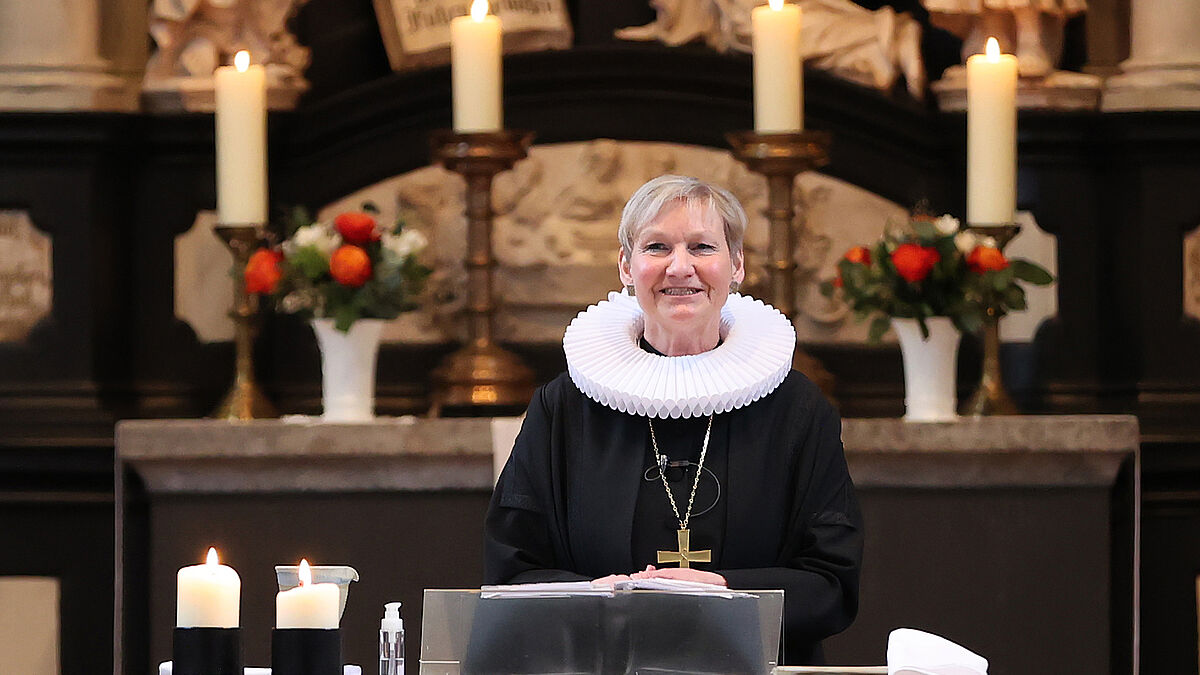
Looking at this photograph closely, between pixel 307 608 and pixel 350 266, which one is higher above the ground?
pixel 350 266

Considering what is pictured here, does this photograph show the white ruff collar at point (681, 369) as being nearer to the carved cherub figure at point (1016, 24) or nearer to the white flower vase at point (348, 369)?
the white flower vase at point (348, 369)

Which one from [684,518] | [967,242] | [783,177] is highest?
[783,177]

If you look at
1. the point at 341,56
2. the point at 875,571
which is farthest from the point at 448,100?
the point at 875,571

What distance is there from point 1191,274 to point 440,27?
209 cm

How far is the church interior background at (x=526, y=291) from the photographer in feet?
13.8

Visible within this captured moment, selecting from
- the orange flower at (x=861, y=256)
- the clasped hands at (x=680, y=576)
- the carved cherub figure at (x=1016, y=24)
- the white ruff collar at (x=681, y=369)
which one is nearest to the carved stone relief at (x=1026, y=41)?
the carved cherub figure at (x=1016, y=24)

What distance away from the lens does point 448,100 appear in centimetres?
502

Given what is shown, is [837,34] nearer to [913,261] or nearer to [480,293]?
[913,261]

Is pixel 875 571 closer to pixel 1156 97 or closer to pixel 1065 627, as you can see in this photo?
pixel 1065 627

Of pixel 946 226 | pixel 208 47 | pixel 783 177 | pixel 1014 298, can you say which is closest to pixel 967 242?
pixel 946 226

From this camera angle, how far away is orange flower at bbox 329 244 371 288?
14.0 feet

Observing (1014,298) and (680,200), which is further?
(1014,298)

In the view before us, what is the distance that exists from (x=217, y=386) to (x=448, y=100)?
0.96 m

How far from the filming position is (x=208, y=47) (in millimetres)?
4984
